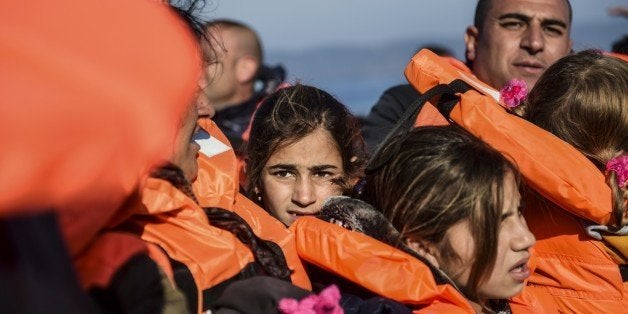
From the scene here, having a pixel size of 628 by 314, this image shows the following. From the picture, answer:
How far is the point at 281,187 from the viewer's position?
326cm

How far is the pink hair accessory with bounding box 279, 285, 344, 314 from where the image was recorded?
2047 millimetres

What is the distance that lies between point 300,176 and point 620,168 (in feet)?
3.30

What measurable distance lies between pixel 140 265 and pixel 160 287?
76 mm

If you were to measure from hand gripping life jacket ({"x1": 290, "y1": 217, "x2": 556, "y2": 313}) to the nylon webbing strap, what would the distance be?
0.80 feet

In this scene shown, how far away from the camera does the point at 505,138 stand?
9.07 feet

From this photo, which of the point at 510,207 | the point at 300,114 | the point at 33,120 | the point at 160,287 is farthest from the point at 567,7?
the point at 33,120

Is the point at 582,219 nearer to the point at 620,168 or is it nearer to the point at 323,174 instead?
the point at 620,168

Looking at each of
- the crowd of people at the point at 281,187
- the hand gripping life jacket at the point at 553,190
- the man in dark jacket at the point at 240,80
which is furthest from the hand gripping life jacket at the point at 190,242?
the man in dark jacket at the point at 240,80

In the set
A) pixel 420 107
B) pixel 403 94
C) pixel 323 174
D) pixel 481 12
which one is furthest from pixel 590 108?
pixel 403 94

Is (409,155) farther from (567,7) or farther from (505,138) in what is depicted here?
(567,7)

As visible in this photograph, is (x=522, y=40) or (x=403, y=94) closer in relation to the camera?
(x=522, y=40)

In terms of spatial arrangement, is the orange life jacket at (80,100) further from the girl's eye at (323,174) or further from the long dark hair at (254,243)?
the girl's eye at (323,174)

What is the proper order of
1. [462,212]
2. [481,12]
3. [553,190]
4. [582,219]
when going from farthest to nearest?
[481,12]
[582,219]
[553,190]
[462,212]

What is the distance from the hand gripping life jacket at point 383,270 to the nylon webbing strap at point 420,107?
0.80ft
